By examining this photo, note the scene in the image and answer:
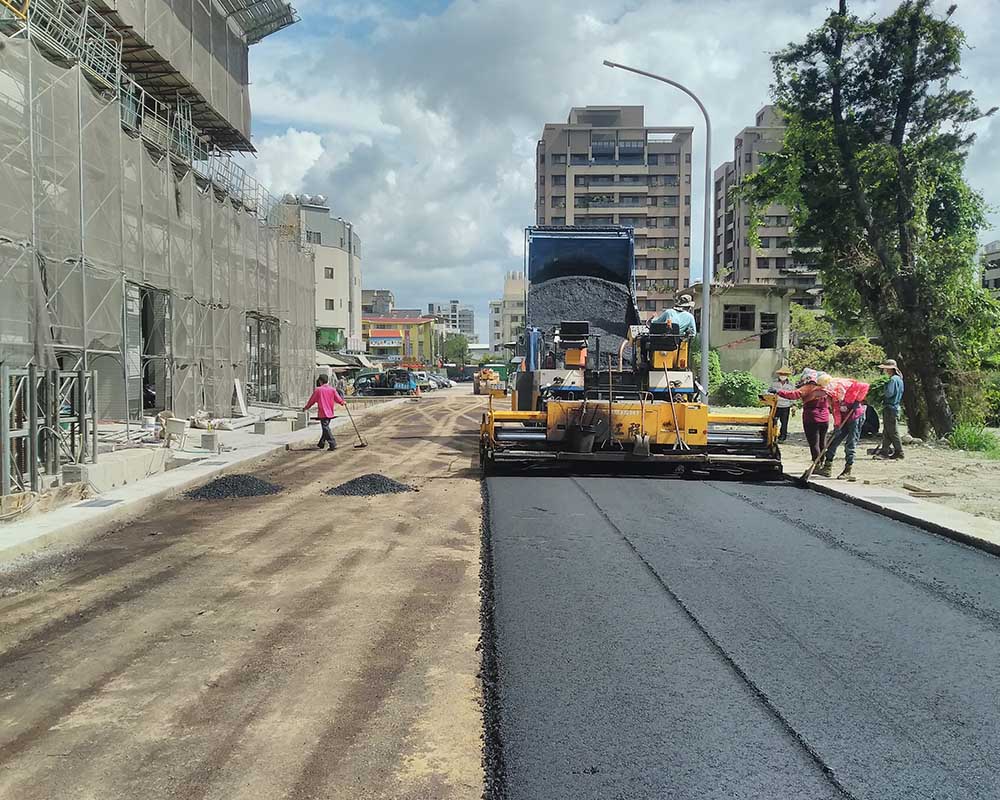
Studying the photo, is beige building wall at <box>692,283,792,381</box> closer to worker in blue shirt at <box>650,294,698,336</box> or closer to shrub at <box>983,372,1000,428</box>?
shrub at <box>983,372,1000,428</box>

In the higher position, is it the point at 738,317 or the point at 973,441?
the point at 738,317

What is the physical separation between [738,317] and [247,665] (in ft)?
140

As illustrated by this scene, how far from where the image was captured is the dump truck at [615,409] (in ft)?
35.8

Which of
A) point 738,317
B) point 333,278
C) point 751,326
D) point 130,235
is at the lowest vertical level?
point 751,326

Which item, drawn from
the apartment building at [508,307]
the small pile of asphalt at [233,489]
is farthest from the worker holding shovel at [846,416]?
the apartment building at [508,307]

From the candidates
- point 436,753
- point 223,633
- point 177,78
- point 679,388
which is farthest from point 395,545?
point 177,78

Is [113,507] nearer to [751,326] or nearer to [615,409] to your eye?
[615,409]

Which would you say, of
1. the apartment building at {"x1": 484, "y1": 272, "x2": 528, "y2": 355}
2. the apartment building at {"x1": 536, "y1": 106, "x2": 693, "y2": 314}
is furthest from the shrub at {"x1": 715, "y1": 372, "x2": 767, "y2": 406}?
the apartment building at {"x1": 484, "y1": 272, "x2": 528, "y2": 355}

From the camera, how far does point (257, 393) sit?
91.1ft

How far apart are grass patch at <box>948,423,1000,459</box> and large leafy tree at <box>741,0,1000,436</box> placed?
681 millimetres

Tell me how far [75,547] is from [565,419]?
6.07 meters

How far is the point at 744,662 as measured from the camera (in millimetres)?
4363

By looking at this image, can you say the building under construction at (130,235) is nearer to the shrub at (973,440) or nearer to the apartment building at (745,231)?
the shrub at (973,440)

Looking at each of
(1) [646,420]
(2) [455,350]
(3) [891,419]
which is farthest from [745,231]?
Result: (2) [455,350]
